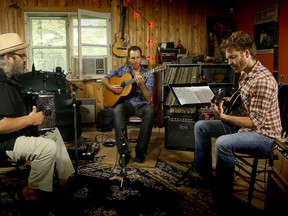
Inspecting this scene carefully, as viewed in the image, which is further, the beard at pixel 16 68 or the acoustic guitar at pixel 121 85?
the acoustic guitar at pixel 121 85

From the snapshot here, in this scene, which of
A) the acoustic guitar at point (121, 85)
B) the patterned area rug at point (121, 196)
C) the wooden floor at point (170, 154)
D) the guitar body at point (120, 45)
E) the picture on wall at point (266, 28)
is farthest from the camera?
the guitar body at point (120, 45)

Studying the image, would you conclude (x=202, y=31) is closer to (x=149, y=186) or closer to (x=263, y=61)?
(x=263, y=61)

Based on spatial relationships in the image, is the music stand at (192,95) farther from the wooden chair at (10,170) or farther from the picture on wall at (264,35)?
the picture on wall at (264,35)

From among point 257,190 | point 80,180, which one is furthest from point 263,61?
point 80,180

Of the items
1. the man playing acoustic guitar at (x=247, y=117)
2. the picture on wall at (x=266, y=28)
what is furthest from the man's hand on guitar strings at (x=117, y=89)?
the picture on wall at (x=266, y=28)

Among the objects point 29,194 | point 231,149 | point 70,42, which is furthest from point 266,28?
point 29,194

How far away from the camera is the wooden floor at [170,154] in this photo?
2.21 metres

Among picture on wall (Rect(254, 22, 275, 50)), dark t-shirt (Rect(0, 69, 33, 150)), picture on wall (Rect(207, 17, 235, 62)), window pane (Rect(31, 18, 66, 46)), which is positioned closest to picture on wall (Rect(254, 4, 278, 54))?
picture on wall (Rect(254, 22, 275, 50))

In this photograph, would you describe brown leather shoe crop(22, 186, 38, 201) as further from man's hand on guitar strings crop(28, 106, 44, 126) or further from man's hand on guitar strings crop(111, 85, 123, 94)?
man's hand on guitar strings crop(111, 85, 123, 94)

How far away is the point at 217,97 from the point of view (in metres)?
2.18

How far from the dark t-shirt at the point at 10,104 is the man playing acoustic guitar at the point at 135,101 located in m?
1.07

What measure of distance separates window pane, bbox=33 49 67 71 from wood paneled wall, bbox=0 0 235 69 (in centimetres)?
41

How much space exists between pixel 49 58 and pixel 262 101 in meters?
4.07

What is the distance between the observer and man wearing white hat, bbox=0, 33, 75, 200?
1769 millimetres
